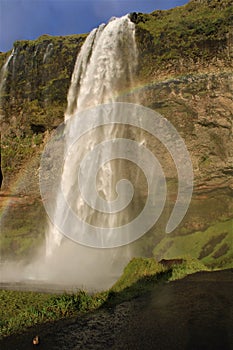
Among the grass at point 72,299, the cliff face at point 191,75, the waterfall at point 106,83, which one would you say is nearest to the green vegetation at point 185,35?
the cliff face at point 191,75

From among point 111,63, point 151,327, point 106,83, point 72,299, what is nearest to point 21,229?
point 106,83

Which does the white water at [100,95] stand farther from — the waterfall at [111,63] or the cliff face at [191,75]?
the cliff face at [191,75]

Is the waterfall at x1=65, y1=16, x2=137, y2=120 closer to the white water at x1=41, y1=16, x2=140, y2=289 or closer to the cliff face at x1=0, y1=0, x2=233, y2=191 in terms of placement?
the white water at x1=41, y1=16, x2=140, y2=289

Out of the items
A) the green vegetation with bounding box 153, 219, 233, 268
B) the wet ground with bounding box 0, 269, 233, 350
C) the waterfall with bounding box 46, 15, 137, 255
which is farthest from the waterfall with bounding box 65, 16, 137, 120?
the wet ground with bounding box 0, 269, 233, 350

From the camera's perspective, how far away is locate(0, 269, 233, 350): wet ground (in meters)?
7.87

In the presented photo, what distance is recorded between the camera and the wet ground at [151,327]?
7.87 m

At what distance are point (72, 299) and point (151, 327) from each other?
126 inches

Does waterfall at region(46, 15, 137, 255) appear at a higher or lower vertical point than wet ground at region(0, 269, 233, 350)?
higher

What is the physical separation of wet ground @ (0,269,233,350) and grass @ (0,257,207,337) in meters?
0.56

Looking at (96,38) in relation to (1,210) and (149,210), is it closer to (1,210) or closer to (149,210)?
(149,210)

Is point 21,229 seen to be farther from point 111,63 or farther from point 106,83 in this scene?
point 111,63

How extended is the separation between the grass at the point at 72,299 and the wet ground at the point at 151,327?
1.83 ft

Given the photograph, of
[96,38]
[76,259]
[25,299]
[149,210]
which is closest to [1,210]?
[76,259]

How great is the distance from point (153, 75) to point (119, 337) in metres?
20.0
